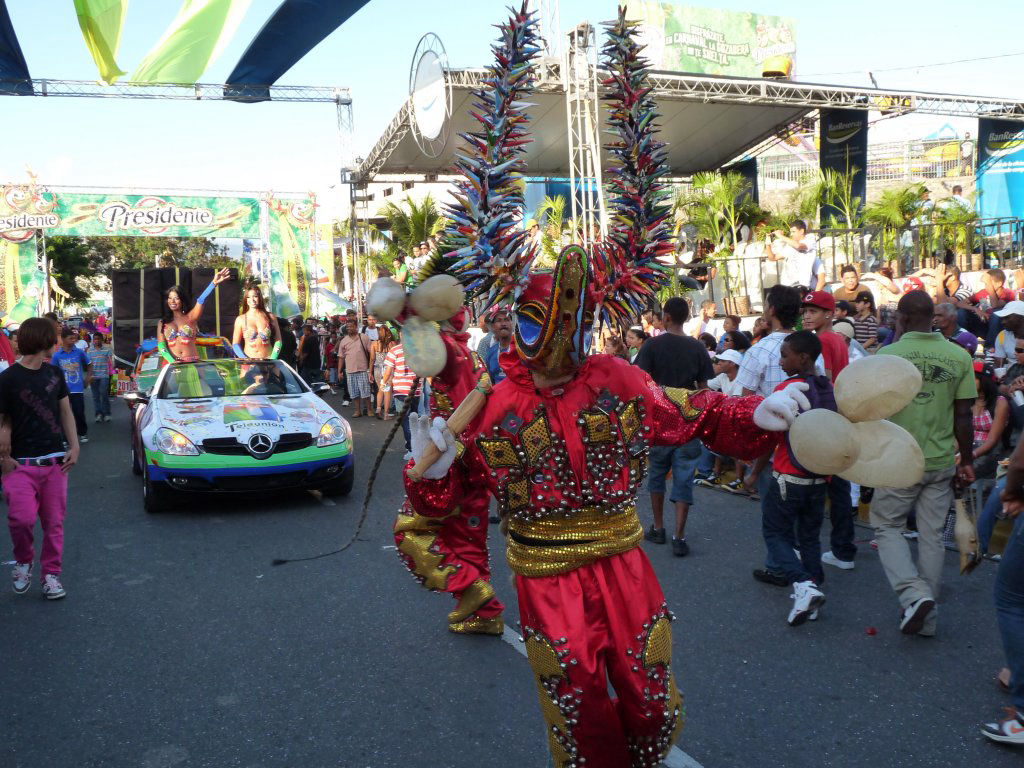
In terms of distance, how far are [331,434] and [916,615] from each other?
5.54 metres

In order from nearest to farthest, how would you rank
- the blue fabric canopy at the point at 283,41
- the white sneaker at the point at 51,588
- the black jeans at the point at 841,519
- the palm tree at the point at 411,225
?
the white sneaker at the point at 51,588, the black jeans at the point at 841,519, the blue fabric canopy at the point at 283,41, the palm tree at the point at 411,225

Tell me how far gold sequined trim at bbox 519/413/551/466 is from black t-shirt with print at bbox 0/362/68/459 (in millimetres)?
4247

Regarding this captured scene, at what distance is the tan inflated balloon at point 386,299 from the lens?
2.79 m

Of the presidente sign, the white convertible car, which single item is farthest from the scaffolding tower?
the presidente sign

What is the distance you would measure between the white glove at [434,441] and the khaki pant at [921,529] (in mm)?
2962

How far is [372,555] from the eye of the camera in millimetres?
6734

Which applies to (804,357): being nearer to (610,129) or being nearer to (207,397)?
(610,129)

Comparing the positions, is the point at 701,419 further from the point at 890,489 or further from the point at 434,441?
the point at 890,489

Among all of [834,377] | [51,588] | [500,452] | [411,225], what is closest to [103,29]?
[51,588]

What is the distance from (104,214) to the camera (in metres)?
22.3

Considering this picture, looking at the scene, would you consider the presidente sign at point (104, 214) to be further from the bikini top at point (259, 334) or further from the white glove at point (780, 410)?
the white glove at point (780, 410)

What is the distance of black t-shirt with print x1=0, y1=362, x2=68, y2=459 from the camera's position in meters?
5.61

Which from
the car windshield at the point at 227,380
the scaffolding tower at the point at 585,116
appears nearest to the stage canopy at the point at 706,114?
the scaffolding tower at the point at 585,116

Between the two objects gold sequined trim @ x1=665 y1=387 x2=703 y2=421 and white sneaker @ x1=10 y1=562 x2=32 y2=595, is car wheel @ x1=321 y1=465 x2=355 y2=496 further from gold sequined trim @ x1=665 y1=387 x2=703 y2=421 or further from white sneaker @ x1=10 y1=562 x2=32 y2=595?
gold sequined trim @ x1=665 y1=387 x2=703 y2=421
